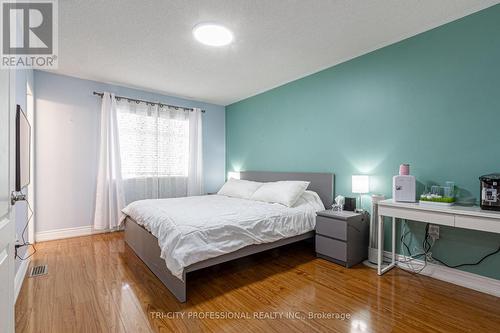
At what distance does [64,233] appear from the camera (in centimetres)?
356

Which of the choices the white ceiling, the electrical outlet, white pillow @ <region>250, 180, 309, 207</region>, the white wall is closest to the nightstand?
white pillow @ <region>250, 180, 309, 207</region>

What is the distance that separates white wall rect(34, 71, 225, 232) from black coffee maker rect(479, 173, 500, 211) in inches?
187

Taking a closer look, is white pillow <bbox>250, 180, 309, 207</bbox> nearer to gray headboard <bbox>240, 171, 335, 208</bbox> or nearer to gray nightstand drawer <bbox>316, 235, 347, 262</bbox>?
gray headboard <bbox>240, 171, 335, 208</bbox>

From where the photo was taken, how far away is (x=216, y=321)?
1708mm

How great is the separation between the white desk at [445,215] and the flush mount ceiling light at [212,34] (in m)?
2.31

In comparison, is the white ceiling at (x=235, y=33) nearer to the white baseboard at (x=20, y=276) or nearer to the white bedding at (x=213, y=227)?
the white bedding at (x=213, y=227)

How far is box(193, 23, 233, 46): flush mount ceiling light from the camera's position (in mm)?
2321

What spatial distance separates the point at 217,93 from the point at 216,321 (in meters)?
3.73

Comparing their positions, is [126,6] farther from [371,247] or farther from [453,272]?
[453,272]

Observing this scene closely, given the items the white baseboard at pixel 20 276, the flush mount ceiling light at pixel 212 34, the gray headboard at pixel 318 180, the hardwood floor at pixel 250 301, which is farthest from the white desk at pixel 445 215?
the white baseboard at pixel 20 276

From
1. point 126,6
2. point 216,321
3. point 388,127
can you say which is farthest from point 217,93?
point 216,321

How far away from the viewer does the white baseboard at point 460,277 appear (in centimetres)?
204

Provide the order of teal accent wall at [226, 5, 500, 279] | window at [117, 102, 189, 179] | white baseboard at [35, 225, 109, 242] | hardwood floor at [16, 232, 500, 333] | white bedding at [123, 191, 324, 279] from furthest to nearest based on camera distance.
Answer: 1. window at [117, 102, 189, 179]
2. white baseboard at [35, 225, 109, 242]
3. teal accent wall at [226, 5, 500, 279]
4. white bedding at [123, 191, 324, 279]
5. hardwood floor at [16, 232, 500, 333]

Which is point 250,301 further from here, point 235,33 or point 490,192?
point 235,33
